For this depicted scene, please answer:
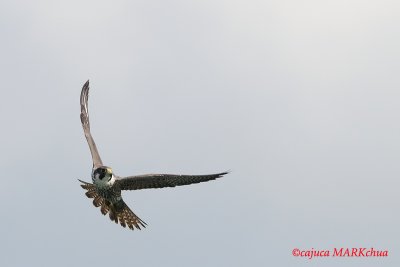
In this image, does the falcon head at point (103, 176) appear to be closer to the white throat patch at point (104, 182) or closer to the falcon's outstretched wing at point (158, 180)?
the white throat patch at point (104, 182)

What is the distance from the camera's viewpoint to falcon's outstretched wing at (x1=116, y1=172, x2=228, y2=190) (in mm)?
21562

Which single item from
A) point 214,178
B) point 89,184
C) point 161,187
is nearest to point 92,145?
point 89,184

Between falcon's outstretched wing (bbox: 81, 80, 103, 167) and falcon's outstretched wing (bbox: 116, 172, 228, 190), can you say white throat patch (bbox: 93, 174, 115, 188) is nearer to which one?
falcon's outstretched wing (bbox: 116, 172, 228, 190)

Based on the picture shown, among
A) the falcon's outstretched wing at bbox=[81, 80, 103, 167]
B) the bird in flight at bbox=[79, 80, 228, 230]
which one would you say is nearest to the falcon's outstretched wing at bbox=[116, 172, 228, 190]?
the bird in flight at bbox=[79, 80, 228, 230]

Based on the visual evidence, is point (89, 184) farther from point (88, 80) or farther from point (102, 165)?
point (88, 80)

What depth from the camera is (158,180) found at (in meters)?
22.4

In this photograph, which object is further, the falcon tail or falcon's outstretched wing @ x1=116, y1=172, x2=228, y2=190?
the falcon tail

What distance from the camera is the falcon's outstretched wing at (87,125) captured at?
2392 centimetres

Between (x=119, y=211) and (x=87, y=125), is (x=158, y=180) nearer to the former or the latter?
(x=119, y=211)

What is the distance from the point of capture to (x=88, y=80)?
2623cm

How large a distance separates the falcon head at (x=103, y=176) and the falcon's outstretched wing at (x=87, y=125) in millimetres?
727

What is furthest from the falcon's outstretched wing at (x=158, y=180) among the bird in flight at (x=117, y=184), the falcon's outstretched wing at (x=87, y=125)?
the falcon's outstretched wing at (x=87, y=125)

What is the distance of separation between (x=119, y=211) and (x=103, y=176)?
1618mm

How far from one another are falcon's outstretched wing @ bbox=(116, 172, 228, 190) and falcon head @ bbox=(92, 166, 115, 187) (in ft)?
1.01
